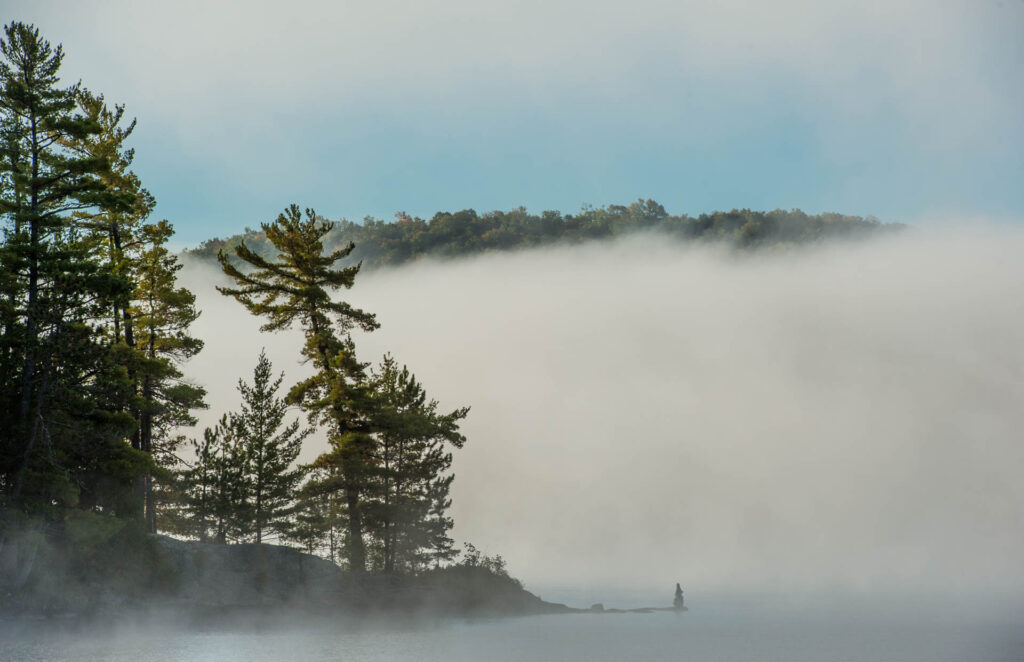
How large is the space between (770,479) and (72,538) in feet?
558

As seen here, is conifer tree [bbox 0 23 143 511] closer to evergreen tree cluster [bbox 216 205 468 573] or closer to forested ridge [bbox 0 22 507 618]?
forested ridge [bbox 0 22 507 618]

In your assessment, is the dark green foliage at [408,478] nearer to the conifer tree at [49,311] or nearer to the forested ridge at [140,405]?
the forested ridge at [140,405]

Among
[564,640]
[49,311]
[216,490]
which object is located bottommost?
[564,640]

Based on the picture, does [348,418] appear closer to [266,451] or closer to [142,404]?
[266,451]

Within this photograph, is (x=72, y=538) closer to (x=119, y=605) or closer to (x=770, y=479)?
(x=119, y=605)

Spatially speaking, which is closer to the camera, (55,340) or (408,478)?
(55,340)

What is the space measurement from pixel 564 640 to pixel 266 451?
57.9 ft

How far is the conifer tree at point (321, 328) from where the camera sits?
130 ft

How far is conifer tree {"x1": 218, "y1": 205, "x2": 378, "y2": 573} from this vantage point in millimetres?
39750

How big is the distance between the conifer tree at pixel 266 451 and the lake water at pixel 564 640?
936 cm

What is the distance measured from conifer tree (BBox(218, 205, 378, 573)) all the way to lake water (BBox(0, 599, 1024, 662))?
7.96m

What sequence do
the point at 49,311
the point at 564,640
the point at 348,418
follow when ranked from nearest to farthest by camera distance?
the point at 49,311 < the point at 564,640 < the point at 348,418

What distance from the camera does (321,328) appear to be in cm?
4088

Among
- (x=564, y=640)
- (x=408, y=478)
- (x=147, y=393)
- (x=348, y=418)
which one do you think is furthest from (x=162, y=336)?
(x=564, y=640)
